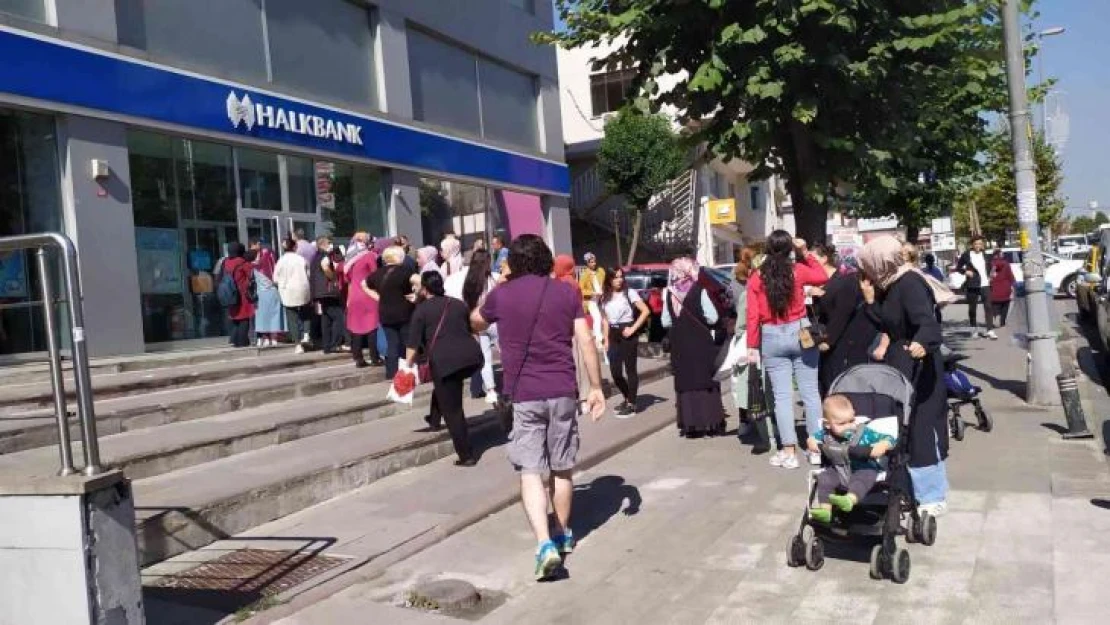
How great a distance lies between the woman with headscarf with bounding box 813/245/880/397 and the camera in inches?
307

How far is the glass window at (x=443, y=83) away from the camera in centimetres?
1819

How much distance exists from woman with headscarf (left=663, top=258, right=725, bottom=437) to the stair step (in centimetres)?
235

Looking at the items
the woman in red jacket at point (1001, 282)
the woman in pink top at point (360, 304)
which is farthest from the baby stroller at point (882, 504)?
the woman in red jacket at point (1001, 282)

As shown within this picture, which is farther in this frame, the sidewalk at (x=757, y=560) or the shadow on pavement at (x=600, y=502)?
the shadow on pavement at (x=600, y=502)

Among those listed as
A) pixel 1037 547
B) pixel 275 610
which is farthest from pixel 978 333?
pixel 275 610

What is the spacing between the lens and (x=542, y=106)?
74.8 ft

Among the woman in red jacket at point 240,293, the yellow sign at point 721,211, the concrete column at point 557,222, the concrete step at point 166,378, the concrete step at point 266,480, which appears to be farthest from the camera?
the yellow sign at point 721,211

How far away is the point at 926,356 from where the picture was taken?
18.7 ft

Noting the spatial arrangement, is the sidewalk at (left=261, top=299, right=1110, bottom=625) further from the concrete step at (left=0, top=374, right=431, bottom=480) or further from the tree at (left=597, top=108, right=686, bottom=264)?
the tree at (left=597, top=108, right=686, bottom=264)

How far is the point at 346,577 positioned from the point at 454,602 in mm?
755

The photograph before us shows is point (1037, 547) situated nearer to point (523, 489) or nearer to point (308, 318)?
point (523, 489)

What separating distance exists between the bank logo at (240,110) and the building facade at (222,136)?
29mm

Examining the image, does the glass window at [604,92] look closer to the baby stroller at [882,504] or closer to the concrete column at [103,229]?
the concrete column at [103,229]

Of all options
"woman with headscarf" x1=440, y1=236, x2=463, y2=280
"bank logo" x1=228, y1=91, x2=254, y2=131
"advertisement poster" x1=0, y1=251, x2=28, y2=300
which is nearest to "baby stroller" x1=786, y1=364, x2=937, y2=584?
"woman with headscarf" x1=440, y1=236, x2=463, y2=280
